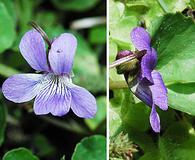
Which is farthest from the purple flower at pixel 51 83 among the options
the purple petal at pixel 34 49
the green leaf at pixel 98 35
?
the green leaf at pixel 98 35

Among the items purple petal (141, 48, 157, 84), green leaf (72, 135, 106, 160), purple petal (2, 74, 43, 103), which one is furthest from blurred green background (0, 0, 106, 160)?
purple petal (141, 48, 157, 84)

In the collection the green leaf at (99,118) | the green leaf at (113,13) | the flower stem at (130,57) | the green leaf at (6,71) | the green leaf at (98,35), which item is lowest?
the green leaf at (99,118)

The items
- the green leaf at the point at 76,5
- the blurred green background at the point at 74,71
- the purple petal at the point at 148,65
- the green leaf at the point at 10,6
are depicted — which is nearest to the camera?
the purple petal at the point at 148,65

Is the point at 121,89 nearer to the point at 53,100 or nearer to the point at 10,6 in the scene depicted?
the point at 53,100

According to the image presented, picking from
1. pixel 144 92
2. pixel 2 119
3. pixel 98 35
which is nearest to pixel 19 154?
pixel 2 119

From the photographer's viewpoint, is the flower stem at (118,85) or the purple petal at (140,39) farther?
the flower stem at (118,85)

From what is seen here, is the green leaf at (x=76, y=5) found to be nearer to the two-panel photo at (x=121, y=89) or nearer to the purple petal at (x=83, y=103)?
the two-panel photo at (x=121, y=89)

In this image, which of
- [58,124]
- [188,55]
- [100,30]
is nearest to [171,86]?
[188,55]

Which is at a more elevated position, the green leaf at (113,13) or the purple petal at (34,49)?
the green leaf at (113,13)

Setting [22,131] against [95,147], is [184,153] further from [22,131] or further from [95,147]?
[22,131]
